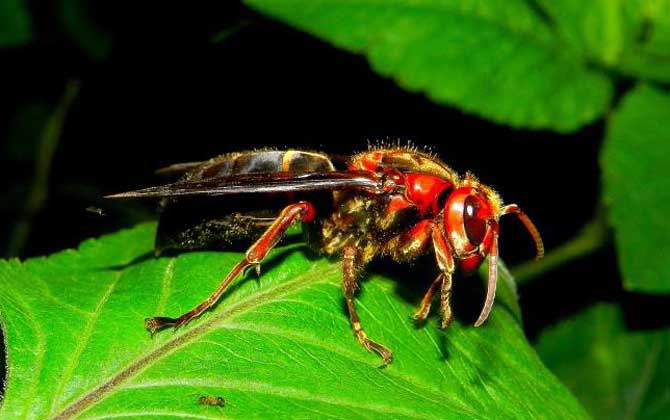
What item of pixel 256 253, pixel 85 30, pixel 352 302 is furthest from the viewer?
pixel 85 30

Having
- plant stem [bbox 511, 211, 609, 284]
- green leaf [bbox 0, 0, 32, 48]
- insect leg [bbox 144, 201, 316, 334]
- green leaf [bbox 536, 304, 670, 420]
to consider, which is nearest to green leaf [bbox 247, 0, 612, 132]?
plant stem [bbox 511, 211, 609, 284]

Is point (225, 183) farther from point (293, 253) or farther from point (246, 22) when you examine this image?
point (246, 22)

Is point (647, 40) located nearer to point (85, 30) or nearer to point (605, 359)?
point (605, 359)

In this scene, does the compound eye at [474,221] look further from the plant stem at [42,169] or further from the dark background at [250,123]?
the plant stem at [42,169]

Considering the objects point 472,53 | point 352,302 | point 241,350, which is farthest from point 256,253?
point 472,53

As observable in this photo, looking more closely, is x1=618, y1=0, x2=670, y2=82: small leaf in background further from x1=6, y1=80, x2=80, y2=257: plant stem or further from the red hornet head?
x1=6, y1=80, x2=80, y2=257: plant stem

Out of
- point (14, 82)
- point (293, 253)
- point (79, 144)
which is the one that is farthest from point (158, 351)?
point (14, 82)
